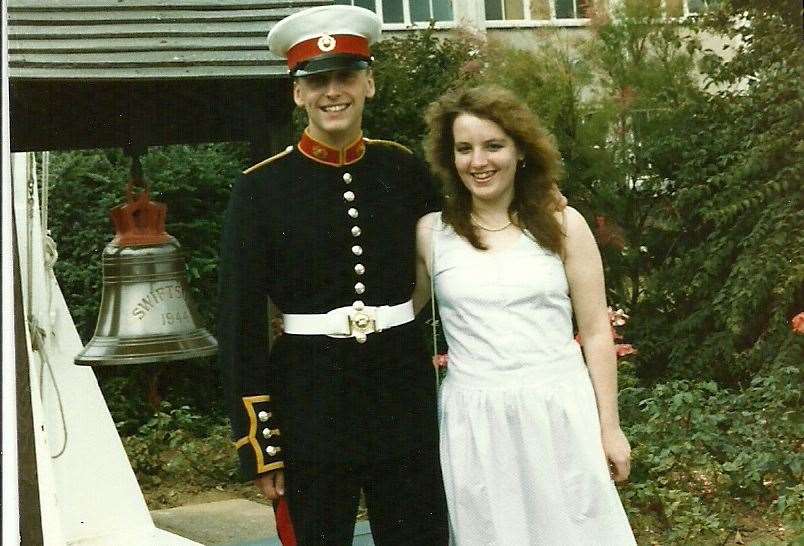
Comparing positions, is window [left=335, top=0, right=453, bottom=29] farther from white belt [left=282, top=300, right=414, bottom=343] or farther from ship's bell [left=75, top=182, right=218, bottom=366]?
white belt [left=282, top=300, right=414, bottom=343]

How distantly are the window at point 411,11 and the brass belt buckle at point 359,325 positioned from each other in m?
1.59

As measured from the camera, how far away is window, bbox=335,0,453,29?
343cm

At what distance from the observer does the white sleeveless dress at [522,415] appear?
6.57 ft

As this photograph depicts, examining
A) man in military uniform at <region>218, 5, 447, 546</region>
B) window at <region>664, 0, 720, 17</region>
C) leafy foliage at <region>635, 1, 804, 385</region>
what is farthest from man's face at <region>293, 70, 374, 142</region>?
window at <region>664, 0, 720, 17</region>

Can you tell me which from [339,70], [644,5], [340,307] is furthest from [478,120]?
[644,5]

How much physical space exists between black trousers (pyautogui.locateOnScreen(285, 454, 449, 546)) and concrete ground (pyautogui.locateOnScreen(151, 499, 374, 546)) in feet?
3.92

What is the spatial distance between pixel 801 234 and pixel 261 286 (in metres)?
1.49

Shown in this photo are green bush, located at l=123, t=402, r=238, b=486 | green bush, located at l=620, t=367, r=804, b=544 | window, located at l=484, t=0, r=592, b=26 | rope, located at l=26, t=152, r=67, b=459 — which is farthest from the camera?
green bush, located at l=123, t=402, r=238, b=486

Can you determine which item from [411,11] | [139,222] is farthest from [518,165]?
[411,11]

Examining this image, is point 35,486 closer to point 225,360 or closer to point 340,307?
point 225,360

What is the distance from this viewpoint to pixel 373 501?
6.78ft

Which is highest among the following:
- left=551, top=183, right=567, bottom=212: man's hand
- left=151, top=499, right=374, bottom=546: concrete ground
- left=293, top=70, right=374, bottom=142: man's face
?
left=293, top=70, right=374, bottom=142: man's face

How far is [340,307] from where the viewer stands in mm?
2033

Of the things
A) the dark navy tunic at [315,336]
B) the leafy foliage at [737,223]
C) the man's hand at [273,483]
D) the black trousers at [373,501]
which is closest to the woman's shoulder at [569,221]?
the dark navy tunic at [315,336]
